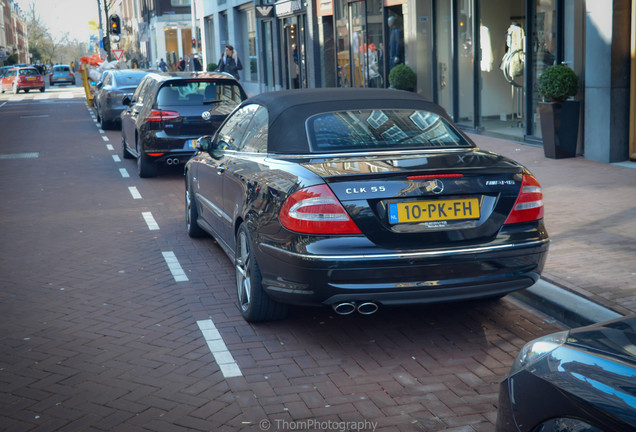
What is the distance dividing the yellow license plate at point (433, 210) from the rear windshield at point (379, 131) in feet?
2.65

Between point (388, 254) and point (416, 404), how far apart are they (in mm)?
910

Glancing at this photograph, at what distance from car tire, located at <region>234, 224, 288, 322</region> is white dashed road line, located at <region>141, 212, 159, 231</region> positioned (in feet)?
11.7

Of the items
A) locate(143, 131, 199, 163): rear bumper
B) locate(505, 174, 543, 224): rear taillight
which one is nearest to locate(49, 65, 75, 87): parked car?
locate(143, 131, 199, 163): rear bumper

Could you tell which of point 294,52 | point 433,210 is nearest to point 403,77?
point 294,52

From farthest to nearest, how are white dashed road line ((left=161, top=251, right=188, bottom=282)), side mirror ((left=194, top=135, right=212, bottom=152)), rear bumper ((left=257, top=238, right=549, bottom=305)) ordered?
1. side mirror ((left=194, top=135, right=212, bottom=152))
2. white dashed road line ((left=161, top=251, right=188, bottom=282))
3. rear bumper ((left=257, top=238, right=549, bottom=305))

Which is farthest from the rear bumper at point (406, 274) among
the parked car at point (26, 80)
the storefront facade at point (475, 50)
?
the parked car at point (26, 80)

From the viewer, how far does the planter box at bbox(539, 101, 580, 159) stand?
39.8 ft

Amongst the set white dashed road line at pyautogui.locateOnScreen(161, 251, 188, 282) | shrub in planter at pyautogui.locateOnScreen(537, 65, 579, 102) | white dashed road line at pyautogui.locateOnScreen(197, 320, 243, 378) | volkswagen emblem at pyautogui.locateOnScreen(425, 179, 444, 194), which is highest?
shrub in planter at pyautogui.locateOnScreen(537, 65, 579, 102)

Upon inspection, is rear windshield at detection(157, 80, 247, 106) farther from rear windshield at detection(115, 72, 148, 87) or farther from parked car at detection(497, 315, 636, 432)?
parked car at detection(497, 315, 636, 432)

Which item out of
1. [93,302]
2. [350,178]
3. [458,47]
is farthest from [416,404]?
[458,47]

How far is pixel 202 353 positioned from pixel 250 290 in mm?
615

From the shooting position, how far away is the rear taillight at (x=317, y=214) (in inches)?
184

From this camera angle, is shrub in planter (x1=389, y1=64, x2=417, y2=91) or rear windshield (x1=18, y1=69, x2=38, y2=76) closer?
shrub in planter (x1=389, y1=64, x2=417, y2=91)

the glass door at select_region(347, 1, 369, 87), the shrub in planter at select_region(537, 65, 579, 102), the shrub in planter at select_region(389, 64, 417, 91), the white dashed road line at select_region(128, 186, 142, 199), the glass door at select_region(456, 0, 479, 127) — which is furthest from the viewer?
the glass door at select_region(347, 1, 369, 87)
